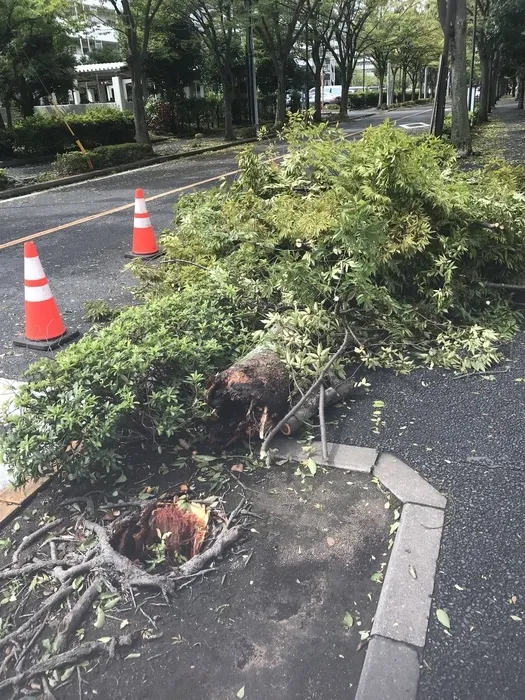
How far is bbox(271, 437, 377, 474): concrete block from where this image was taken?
284cm

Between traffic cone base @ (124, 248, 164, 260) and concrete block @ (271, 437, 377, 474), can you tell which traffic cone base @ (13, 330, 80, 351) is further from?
traffic cone base @ (124, 248, 164, 260)

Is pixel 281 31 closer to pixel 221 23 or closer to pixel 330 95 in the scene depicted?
pixel 221 23

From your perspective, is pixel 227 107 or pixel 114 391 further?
pixel 227 107

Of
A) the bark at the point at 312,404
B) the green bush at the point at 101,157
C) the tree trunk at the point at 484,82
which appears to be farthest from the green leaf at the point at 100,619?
the tree trunk at the point at 484,82

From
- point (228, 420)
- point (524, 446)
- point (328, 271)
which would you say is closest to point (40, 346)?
point (228, 420)

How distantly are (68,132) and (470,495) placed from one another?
18.8 metres

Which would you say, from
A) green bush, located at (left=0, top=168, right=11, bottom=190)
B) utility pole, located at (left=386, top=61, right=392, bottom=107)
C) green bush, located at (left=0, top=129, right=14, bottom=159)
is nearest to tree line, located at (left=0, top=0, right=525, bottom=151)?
green bush, located at (left=0, top=129, right=14, bottom=159)

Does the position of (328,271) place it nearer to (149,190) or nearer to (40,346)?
(40,346)

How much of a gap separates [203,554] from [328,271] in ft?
7.48

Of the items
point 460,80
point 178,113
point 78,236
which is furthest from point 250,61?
point 78,236

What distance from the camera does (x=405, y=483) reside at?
105 inches

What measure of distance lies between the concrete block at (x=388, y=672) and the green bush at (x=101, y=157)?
14104 mm

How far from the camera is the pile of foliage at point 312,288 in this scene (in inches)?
110

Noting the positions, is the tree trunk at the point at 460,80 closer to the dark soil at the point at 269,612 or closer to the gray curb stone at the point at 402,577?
the gray curb stone at the point at 402,577
